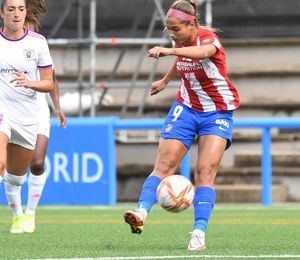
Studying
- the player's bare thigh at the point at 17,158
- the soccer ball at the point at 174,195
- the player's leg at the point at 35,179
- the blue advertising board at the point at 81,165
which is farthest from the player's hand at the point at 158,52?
the blue advertising board at the point at 81,165

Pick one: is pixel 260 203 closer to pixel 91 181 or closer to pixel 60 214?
pixel 91 181

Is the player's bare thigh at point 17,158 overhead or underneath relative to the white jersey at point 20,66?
underneath

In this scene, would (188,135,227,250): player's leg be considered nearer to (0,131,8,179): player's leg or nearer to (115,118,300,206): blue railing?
(0,131,8,179): player's leg

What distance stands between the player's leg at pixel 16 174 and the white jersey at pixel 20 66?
1.04 feet

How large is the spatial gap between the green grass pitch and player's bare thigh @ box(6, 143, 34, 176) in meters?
0.59

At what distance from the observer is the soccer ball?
9.19m

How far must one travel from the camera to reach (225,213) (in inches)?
572

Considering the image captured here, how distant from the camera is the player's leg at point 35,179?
1153 cm

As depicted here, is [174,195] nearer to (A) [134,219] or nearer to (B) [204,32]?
(A) [134,219]

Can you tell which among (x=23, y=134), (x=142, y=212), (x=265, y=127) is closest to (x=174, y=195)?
(x=142, y=212)

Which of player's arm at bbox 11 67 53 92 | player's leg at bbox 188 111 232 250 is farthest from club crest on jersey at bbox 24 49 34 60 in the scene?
player's leg at bbox 188 111 232 250

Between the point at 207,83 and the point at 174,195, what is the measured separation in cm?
98

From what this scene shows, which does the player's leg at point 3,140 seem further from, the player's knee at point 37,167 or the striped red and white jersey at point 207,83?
the player's knee at point 37,167

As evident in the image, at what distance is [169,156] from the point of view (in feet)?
31.2
